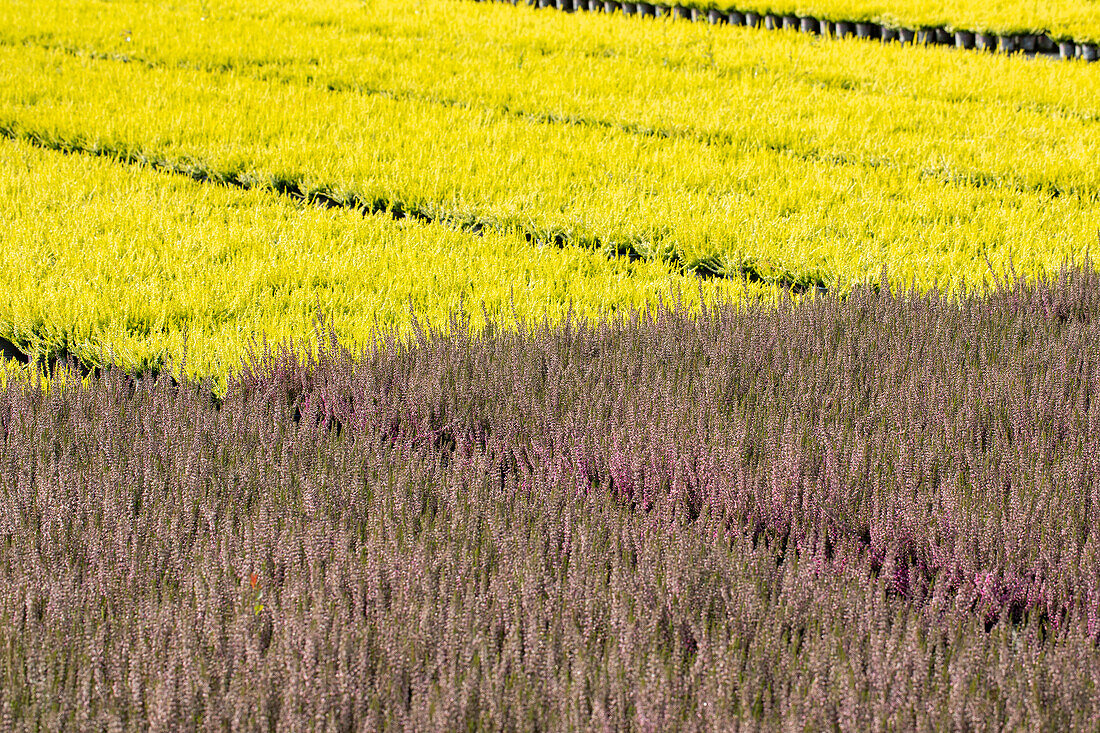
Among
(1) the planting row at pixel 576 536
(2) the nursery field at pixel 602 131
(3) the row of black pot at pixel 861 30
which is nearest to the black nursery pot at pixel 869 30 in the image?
(3) the row of black pot at pixel 861 30

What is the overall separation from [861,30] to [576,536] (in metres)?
12.3

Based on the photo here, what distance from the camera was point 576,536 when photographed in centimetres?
256

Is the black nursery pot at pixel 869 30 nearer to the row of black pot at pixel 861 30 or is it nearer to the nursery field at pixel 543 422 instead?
the row of black pot at pixel 861 30

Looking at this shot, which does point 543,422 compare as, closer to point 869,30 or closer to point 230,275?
point 230,275

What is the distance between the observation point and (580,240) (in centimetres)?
650

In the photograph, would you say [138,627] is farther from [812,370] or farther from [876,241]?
[876,241]

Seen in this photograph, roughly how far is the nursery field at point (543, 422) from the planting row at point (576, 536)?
14 mm

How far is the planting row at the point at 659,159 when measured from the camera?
637 centimetres

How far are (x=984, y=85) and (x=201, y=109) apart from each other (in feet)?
23.4

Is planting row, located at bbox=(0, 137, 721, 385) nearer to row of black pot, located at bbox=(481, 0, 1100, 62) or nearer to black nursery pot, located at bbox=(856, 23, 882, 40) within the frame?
row of black pot, located at bbox=(481, 0, 1100, 62)

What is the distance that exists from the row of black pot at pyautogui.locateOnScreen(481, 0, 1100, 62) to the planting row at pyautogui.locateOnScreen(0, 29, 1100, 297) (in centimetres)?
258

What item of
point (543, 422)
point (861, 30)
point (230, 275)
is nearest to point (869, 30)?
point (861, 30)

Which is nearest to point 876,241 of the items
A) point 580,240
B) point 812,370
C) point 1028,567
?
point 580,240

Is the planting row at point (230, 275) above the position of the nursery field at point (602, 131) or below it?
below
